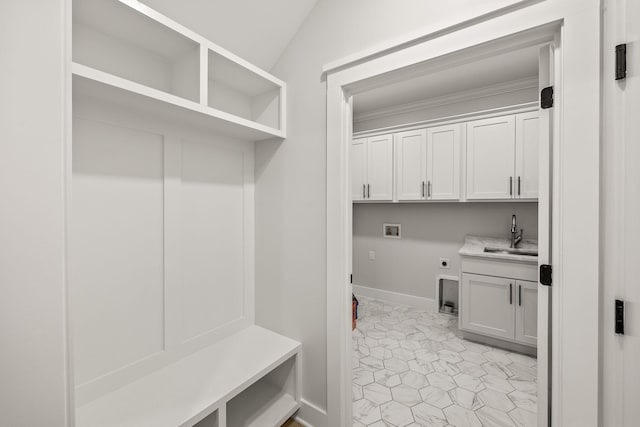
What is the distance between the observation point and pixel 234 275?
1.90m

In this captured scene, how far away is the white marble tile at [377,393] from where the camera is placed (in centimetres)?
194

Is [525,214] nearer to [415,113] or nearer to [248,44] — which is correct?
[415,113]

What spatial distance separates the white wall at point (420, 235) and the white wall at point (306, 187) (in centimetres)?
236

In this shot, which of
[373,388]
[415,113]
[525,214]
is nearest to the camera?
[373,388]

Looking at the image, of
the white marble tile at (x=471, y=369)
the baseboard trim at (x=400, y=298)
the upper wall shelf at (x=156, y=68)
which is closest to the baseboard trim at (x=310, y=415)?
the white marble tile at (x=471, y=369)

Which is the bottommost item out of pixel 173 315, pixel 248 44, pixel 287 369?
pixel 287 369

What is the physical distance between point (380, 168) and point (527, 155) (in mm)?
1548

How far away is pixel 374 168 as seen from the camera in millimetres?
3668

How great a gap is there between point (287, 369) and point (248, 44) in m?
2.07

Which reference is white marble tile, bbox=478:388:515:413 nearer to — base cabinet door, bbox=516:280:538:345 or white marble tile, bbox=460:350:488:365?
white marble tile, bbox=460:350:488:365

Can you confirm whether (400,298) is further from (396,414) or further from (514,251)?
(396,414)

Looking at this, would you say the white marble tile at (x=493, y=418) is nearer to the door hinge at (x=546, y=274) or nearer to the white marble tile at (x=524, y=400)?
the white marble tile at (x=524, y=400)

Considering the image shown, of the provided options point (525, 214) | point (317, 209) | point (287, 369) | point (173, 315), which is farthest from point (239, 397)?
point (525, 214)

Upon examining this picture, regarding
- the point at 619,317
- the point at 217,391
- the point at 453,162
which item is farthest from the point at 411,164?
the point at 217,391
